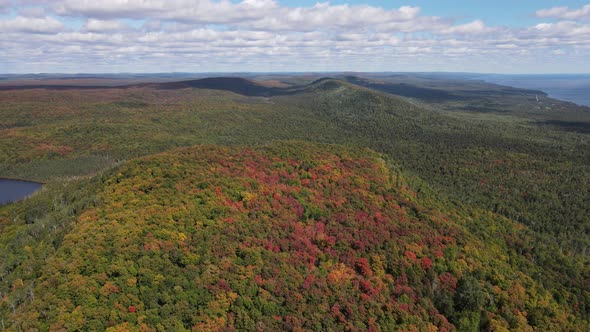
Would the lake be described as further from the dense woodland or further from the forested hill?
the forested hill

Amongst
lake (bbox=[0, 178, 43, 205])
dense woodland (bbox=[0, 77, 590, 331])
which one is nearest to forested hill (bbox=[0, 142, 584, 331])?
dense woodland (bbox=[0, 77, 590, 331])

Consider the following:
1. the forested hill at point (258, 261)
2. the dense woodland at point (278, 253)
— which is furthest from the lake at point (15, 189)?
the forested hill at point (258, 261)

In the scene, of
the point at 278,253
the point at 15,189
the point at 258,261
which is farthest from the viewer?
the point at 15,189

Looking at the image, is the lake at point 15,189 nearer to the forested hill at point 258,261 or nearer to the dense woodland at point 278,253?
the dense woodland at point 278,253

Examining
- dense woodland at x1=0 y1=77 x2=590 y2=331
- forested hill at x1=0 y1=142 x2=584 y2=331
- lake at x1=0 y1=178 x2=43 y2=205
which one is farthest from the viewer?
lake at x1=0 y1=178 x2=43 y2=205

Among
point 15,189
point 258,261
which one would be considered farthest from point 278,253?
point 15,189

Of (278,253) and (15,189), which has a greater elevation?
(278,253)

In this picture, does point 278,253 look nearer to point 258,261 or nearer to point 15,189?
point 258,261
